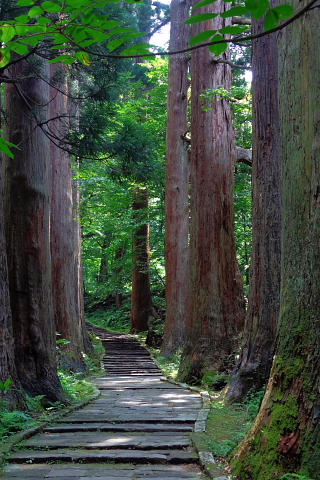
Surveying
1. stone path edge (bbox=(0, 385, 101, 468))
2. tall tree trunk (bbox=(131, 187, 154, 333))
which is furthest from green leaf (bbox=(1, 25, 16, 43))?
tall tree trunk (bbox=(131, 187, 154, 333))

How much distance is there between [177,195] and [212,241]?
5.73 metres

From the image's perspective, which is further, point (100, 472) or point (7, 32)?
point (100, 472)

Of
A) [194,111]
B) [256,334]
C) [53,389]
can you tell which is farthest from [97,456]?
[194,111]

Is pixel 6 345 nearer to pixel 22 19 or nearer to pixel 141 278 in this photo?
pixel 22 19

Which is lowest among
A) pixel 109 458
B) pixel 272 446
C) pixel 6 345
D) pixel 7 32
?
pixel 109 458

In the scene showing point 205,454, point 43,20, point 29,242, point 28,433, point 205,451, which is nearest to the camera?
point 43,20

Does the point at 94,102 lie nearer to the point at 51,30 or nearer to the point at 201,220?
the point at 201,220

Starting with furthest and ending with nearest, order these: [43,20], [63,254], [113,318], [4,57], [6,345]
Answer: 1. [113,318]
2. [63,254]
3. [6,345]
4. [4,57]
5. [43,20]

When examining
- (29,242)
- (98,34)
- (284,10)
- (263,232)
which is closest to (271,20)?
(284,10)

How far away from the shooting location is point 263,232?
7441mm

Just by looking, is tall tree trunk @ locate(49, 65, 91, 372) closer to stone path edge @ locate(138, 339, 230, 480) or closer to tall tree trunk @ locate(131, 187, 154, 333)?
stone path edge @ locate(138, 339, 230, 480)

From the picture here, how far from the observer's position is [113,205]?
20828 mm

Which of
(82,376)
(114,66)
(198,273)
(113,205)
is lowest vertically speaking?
(82,376)

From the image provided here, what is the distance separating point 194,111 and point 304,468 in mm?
9493
